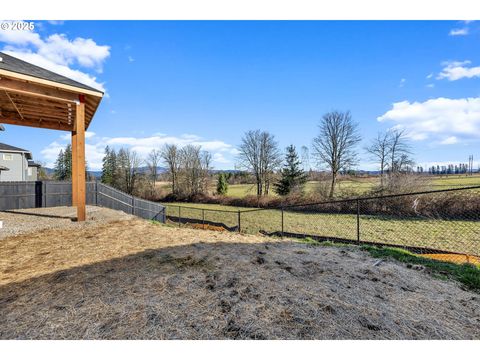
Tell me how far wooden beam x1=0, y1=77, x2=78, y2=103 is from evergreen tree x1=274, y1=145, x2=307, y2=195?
72.2 ft

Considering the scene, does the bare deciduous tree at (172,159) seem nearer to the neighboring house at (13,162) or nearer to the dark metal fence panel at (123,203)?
the neighboring house at (13,162)

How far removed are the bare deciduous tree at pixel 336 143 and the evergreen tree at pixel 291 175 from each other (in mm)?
2189

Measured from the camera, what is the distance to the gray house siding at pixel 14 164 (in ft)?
72.8

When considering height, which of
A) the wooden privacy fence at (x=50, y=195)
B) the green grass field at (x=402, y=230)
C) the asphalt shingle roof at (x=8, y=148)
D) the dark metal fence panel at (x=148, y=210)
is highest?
the asphalt shingle roof at (x=8, y=148)

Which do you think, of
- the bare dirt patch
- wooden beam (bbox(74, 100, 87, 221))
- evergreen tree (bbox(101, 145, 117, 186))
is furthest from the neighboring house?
the bare dirt patch

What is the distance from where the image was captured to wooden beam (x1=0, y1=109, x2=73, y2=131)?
27.3 ft

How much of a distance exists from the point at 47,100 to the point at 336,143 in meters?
24.1

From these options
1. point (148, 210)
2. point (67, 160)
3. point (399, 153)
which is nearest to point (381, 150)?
point (399, 153)

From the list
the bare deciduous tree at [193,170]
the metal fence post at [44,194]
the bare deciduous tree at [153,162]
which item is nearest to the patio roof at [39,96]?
the metal fence post at [44,194]

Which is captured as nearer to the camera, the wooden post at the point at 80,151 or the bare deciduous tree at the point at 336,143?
the wooden post at the point at 80,151

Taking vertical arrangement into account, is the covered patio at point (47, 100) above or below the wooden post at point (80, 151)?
above

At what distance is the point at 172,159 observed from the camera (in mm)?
36719

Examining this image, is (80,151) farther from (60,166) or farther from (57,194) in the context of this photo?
(60,166)
